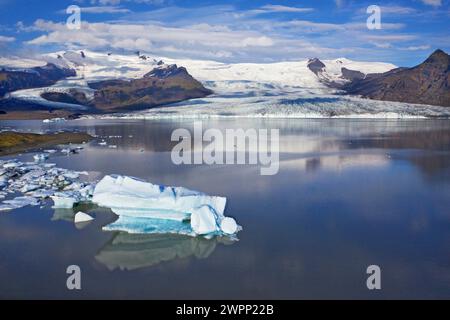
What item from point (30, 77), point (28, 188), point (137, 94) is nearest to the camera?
point (28, 188)

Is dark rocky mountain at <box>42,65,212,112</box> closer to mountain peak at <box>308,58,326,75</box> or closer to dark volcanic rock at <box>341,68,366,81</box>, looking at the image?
mountain peak at <box>308,58,326,75</box>

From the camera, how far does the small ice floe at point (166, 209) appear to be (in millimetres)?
7016

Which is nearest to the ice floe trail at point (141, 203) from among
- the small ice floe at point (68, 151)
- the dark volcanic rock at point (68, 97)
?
the small ice floe at point (68, 151)

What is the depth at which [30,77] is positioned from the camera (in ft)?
334

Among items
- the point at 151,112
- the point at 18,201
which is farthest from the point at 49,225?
the point at 151,112

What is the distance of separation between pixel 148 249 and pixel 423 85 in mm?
78860

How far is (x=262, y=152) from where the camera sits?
17.4 m

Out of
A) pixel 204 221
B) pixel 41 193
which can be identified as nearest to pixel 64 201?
pixel 41 193

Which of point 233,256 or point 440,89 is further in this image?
point 440,89

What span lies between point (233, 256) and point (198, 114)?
170 ft

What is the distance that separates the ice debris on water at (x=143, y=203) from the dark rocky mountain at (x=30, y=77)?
84.1 m

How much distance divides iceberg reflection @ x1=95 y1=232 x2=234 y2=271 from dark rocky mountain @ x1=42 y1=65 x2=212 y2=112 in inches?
2726

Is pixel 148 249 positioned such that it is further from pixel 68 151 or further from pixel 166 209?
pixel 68 151
